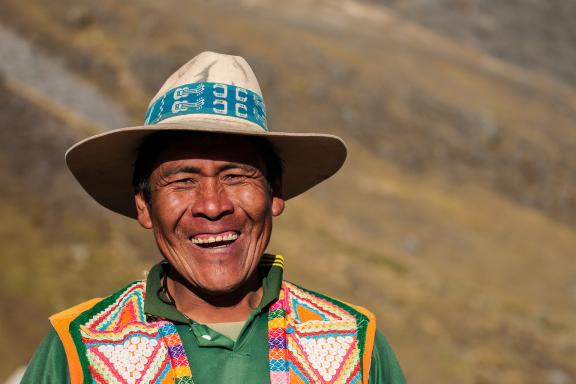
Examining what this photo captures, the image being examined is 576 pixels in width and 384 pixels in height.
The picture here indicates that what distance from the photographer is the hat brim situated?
2.74 metres

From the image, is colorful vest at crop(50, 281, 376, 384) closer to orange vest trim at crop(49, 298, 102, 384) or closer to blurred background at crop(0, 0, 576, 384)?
orange vest trim at crop(49, 298, 102, 384)

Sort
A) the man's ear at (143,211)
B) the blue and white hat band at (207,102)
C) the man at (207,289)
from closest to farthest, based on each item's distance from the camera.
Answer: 1. the man at (207,289)
2. the blue and white hat band at (207,102)
3. the man's ear at (143,211)

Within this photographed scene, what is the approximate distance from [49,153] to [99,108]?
6.07 meters

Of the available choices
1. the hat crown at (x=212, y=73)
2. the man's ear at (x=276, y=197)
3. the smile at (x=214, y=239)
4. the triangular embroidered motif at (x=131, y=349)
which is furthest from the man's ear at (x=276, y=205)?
the triangular embroidered motif at (x=131, y=349)

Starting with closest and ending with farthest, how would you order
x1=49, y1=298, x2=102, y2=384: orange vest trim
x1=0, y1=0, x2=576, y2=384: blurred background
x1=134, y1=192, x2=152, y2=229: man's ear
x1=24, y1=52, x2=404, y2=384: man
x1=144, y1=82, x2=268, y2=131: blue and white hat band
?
x1=49, y1=298, x2=102, y2=384: orange vest trim → x1=24, y1=52, x2=404, y2=384: man → x1=144, y1=82, x2=268, y2=131: blue and white hat band → x1=134, y1=192, x2=152, y2=229: man's ear → x1=0, y1=0, x2=576, y2=384: blurred background

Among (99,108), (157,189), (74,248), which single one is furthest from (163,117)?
(99,108)

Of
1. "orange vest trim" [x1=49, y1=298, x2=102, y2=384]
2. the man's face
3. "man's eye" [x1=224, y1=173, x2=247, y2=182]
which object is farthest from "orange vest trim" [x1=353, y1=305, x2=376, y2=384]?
"orange vest trim" [x1=49, y1=298, x2=102, y2=384]

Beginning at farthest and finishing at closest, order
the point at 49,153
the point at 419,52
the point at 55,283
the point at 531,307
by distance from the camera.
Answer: the point at 419,52, the point at 531,307, the point at 49,153, the point at 55,283

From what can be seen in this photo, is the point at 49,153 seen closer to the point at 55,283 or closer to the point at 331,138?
the point at 55,283

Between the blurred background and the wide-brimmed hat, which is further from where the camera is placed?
the blurred background

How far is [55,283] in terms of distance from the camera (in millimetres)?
10961

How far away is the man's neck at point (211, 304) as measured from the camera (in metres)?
2.87

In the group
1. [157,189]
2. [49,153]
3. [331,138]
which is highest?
[49,153]

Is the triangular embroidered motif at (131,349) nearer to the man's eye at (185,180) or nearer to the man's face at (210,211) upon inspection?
the man's face at (210,211)
